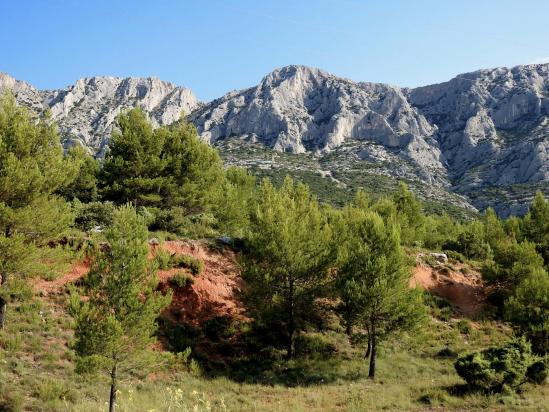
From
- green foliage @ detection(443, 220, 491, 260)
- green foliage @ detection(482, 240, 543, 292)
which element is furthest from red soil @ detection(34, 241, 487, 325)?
green foliage @ detection(443, 220, 491, 260)

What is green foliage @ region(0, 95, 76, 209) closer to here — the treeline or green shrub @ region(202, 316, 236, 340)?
the treeline

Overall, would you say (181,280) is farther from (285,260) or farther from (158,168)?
(158,168)

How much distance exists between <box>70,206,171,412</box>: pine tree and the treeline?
0.16ft

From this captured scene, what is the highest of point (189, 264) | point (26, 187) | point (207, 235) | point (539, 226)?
point (539, 226)

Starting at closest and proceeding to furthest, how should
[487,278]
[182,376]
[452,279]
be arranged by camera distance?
[182,376], [487,278], [452,279]

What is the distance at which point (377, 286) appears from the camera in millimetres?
23688

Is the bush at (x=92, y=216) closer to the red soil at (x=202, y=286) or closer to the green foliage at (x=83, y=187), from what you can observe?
the red soil at (x=202, y=286)

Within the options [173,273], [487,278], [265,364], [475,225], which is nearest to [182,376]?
[265,364]

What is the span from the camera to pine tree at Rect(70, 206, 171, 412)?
14.4 metres

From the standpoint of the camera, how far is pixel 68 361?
1973 centimetres

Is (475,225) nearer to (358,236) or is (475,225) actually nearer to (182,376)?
(358,236)

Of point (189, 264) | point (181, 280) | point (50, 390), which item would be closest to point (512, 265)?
point (189, 264)

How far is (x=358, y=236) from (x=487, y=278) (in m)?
17.9

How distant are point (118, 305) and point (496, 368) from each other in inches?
723
